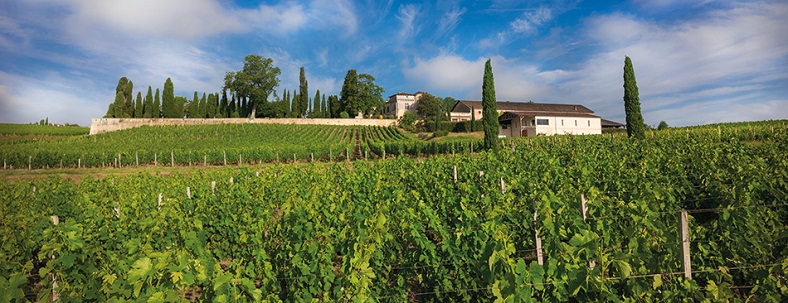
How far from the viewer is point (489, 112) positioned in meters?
27.4

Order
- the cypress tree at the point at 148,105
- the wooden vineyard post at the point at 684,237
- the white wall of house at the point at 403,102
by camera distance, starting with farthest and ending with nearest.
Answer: the white wall of house at the point at 403,102, the cypress tree at the point at 148,105, the wooden vineyard post at the point at 684,237

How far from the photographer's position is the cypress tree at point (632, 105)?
89.3 feet

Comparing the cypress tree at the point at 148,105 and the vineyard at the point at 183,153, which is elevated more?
the cypress tree at the point at 148,105

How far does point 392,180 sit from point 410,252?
20.9 ft

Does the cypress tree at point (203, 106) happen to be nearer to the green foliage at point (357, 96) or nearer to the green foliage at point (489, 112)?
the green foliage at point (357, 96)

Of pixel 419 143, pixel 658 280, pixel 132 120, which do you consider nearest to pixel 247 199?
pixel 658 280

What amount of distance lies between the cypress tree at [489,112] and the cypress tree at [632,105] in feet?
33.2

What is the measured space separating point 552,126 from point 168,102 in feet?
210

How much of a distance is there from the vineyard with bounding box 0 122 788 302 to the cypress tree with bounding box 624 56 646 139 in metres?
17.5

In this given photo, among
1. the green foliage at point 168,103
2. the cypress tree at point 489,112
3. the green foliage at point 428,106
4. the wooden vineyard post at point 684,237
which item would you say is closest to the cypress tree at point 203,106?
the green foliage at point 168,103

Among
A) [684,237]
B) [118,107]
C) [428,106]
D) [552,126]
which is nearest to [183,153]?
[684,237]

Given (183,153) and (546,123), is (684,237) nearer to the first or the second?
(183,153)

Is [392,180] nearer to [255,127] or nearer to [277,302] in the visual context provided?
[277,302]

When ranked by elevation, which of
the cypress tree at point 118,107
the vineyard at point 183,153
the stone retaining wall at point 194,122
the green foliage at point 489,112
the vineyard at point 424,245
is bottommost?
the vineyard at point 424,245
